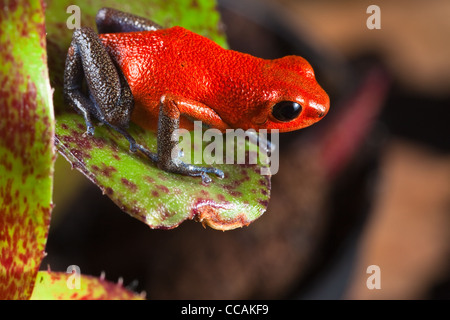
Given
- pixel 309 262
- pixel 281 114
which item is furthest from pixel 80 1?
pixel 309 262

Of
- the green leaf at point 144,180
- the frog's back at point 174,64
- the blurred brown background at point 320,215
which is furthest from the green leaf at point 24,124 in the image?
the blurred brown background at point 320,215

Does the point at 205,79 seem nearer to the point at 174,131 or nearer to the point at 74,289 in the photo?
the point at 174,131

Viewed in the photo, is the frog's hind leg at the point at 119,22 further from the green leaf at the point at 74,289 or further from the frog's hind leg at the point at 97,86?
the green leaf at the point at 74,289

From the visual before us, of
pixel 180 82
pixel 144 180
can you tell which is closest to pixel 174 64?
pixel 180 82

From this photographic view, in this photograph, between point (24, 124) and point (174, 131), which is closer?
point (24, 124)

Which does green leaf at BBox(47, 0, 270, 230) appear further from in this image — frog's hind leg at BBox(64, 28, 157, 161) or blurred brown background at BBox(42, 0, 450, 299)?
blurred brown background at BBox(42, 0, 450, 299)

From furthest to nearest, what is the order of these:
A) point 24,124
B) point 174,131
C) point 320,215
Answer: point 320,215 → point 174,131 → point 24,124
